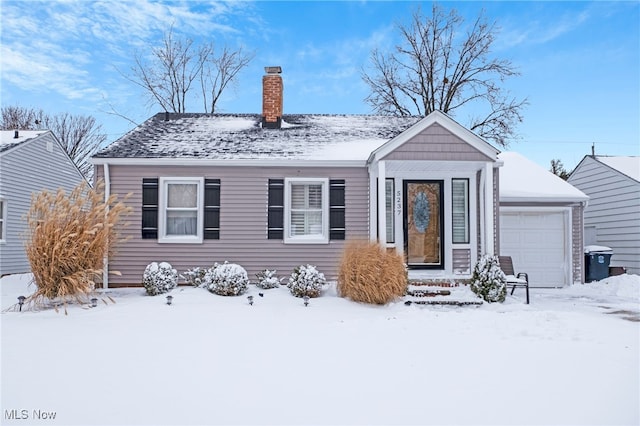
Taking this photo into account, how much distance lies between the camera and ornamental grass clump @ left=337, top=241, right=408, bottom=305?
8648 mm

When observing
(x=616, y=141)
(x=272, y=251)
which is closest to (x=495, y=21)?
(x=616, y=141)

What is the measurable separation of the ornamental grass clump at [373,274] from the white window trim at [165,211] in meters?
3.83

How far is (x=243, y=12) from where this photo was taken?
1512cm

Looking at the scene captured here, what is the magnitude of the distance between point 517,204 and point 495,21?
47.8ft

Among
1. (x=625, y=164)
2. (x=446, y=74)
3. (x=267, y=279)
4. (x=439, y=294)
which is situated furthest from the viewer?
(x=446, y=74)

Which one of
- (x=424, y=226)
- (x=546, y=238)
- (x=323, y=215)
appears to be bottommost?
(x=546, y=238)

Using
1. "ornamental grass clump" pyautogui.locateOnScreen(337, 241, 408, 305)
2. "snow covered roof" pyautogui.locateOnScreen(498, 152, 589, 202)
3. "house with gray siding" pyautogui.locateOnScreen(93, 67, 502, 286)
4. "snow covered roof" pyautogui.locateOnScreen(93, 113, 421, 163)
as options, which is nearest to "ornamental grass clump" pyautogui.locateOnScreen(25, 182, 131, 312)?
"house with gray siding" pyautogui.locateOnScreen(93, 67, 502, 286)

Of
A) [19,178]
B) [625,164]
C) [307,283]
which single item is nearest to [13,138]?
[19,178]

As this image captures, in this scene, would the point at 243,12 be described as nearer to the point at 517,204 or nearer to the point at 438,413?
the point at 517,204

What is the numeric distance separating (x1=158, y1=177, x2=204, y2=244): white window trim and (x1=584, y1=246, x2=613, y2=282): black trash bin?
10.6m

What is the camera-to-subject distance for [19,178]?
15.7m

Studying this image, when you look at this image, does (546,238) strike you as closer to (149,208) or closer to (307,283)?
(307,283)

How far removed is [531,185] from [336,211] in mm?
5761

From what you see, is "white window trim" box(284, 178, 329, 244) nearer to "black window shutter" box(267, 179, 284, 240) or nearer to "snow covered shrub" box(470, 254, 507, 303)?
"black window shutter" box(267, 179, 284, 240)
